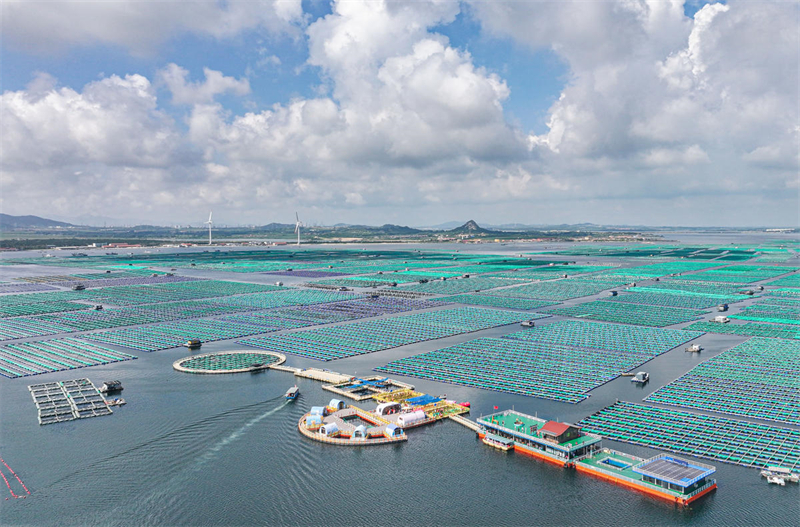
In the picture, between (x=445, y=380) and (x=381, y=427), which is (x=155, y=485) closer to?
(x=381, y=427)

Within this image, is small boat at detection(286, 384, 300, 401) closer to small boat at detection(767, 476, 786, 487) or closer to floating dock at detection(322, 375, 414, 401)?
floating dock at detection(322, 375, 414, 401)

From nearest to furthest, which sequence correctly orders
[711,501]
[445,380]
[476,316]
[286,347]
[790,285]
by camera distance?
[711,501] → [445,380] → [286,347] → [476,316] → [790,285]

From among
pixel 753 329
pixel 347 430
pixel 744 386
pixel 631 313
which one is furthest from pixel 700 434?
pixel 631 313

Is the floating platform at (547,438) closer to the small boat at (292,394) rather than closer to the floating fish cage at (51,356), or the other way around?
the small boat at (292,394)

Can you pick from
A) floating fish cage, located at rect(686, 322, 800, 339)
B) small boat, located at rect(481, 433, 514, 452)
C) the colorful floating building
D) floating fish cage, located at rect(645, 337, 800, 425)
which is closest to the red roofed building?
the colorful floating building

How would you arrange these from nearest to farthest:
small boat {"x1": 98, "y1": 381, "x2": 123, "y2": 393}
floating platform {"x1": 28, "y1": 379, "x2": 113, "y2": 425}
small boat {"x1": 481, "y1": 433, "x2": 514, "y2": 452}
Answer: small boat {"x1": 481, "y1": 433, "x2": 514, "y2": 452}, floating platform {"x1": 28, "y1": 379, "x2": 113, "y2": 425}, small boat {"x1": 98, "y1": 381, "x2": 123, "y2": 393}

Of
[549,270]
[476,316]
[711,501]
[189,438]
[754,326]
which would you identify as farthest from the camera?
[549,270]

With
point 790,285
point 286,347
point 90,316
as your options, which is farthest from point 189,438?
point 790,285
